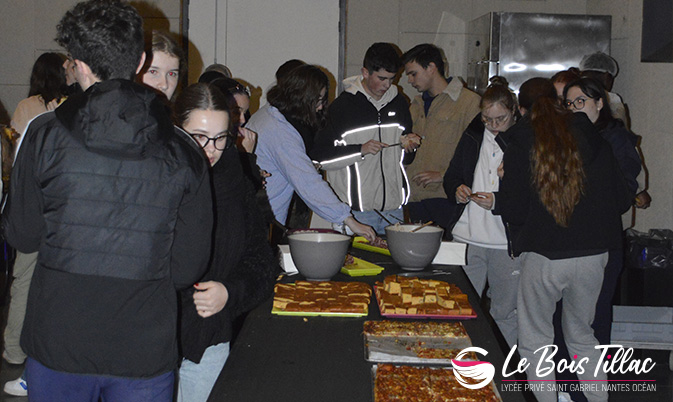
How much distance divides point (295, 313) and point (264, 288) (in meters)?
0.10

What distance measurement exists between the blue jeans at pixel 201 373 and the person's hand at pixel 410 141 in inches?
75.9

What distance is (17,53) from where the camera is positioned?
5273 mm

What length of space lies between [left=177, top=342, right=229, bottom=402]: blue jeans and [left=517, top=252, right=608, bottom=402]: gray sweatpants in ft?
4.24

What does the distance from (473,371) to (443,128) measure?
235 centimetres

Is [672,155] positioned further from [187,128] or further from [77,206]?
[77,206]

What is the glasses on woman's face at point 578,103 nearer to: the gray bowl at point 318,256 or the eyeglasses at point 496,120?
the eyeglasses at point 496,120

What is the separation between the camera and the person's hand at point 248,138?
242cm

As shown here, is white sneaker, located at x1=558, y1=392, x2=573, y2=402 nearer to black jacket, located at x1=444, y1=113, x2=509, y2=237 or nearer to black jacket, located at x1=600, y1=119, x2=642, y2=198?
black jacket, located at x1=444, y1=113, x2=509, y2=237

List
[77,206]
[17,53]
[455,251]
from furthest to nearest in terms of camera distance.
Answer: [17,53], [455,251], [77,206]

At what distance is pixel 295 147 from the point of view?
7.95 ft

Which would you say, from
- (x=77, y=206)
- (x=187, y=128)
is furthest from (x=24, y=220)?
(x=187, y=128)

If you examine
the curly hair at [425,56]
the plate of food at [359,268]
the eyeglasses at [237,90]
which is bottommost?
the plate of food at [359,268]

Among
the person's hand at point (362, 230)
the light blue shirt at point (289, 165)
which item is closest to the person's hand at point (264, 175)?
the light blue shirt at point (289, 165)

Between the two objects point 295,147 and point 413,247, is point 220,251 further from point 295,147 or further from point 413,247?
point 295,147
